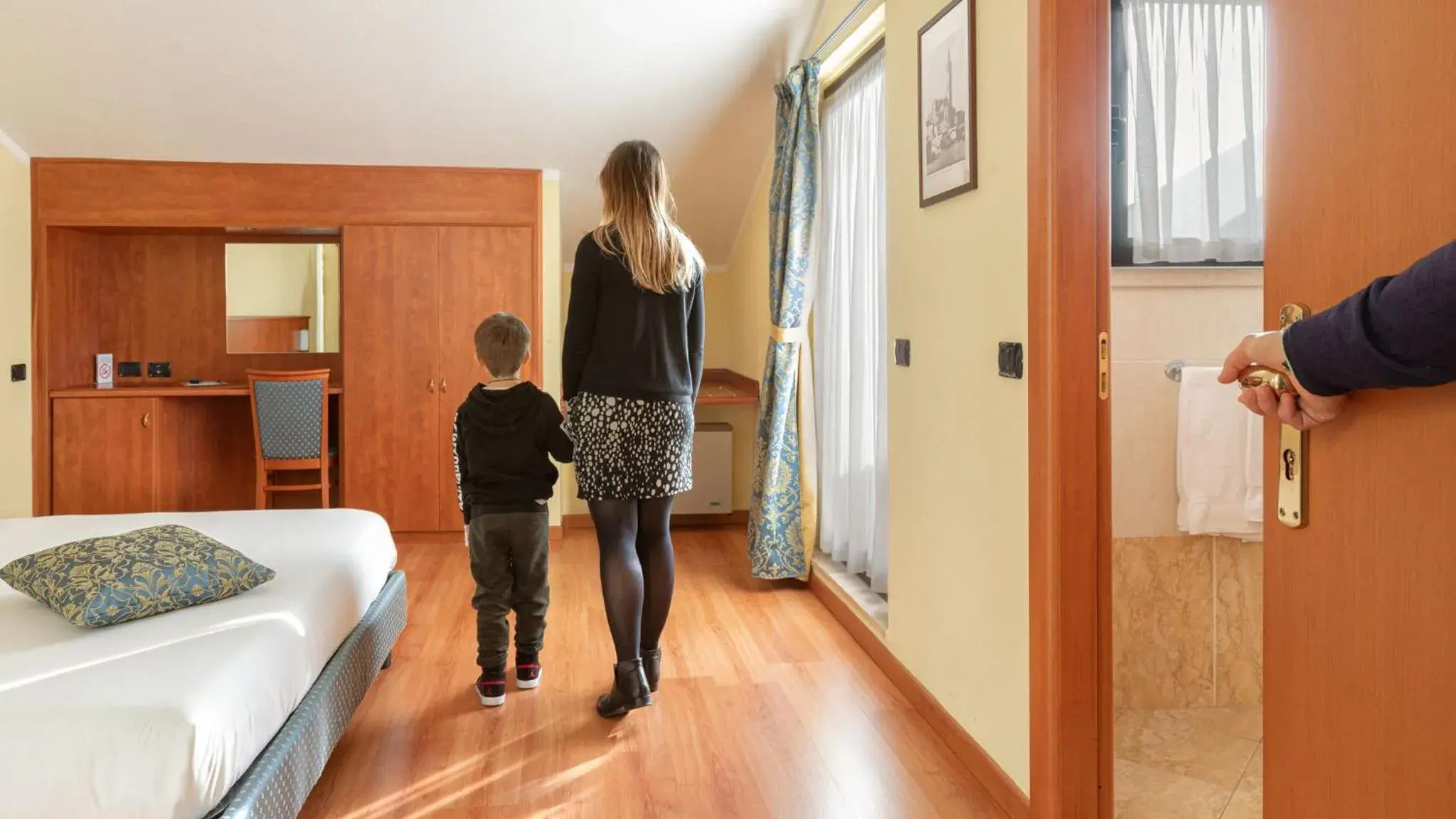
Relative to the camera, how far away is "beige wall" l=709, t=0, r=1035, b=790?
2.26 metres

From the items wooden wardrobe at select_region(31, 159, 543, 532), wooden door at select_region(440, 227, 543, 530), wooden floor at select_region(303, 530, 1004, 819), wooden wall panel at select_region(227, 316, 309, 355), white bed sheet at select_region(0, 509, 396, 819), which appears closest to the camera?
white bed sheet at select_region(0, 509, 396, 819)

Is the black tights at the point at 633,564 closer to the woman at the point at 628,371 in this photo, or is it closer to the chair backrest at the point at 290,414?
the woman at the point at 628,371

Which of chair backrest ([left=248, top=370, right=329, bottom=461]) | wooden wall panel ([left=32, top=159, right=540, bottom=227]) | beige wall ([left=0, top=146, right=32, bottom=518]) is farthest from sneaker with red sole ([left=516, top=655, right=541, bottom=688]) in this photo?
beige wall ([left=0, top=146, right=32, bottom=518])

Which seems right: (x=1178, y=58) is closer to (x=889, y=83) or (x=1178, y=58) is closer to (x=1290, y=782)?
(x=889, y=83)

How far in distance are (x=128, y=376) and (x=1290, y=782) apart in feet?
20.2

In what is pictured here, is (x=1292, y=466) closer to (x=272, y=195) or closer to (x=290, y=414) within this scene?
(x=290, y=414)

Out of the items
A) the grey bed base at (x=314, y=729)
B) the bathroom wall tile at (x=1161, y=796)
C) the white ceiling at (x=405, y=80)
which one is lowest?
the bathroom wall tile at (x=1161, y=796)

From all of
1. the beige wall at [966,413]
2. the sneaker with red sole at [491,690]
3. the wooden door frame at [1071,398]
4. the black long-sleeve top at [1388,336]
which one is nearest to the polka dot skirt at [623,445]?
the sneaker with red sole at [491,690]

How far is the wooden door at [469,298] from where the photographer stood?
539cm

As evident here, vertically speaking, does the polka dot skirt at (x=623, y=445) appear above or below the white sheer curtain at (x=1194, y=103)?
below

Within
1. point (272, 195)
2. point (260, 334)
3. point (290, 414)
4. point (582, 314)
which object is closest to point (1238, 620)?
point (582, 314)

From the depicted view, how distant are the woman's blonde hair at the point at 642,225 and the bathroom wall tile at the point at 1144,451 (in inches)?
48.1

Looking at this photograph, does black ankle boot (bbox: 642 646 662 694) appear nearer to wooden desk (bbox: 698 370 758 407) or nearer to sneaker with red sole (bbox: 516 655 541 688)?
sneaker with red sole (bbox: 516 655 541 688)

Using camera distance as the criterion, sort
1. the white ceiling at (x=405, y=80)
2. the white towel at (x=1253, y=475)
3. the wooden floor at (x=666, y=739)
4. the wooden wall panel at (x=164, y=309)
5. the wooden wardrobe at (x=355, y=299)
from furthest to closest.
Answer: the wooden wall panel at (x=164, y=309), the wooden wardrobe at (x=355, y=299), the white ceiling at (x=405, y=80), the white towel at (x=1253, y=475), the wooden floor at (x=666, y=739)
